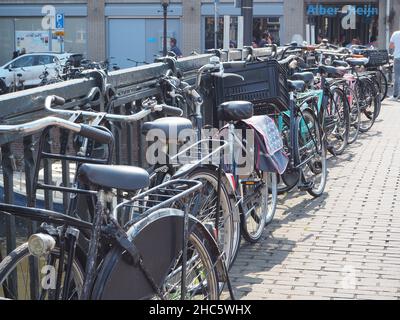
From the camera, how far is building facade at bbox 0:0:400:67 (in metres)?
33.3

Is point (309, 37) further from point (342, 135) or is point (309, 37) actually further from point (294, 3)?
point (294, 3)

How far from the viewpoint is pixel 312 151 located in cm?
733

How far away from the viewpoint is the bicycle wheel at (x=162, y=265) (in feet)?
9.47

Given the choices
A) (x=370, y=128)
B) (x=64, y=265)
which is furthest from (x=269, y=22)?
(x=64, y=265)

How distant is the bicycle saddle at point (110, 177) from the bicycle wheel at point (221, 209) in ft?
4.64

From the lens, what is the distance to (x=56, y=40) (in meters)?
37.1

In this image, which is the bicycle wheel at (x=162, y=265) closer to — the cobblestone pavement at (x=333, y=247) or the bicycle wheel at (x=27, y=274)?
the bicycle wheel at (x=27, y=274)

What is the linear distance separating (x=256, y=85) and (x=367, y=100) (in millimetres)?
6096

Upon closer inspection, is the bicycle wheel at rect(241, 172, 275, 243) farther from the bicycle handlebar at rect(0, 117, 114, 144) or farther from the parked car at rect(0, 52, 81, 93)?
the parked car at rect(0, 52, 81, 93)

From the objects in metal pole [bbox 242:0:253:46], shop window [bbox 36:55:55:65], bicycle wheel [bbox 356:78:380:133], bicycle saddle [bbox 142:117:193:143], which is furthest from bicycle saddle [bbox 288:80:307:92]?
shop window [bbox 36:55:55:65]

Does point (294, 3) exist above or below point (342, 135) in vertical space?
above

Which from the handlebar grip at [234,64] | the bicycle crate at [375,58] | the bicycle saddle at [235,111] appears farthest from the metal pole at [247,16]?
the bicycle saddle at [235,111]

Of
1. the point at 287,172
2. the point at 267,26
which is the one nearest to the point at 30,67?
the point at 267,26
